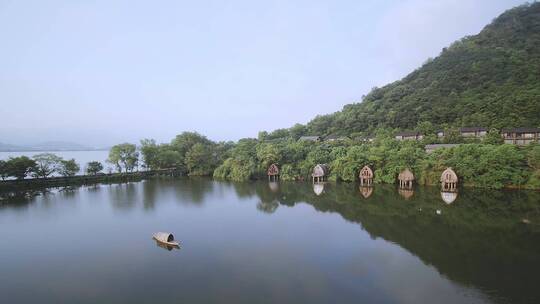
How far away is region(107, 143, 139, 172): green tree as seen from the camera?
48031 millimetres

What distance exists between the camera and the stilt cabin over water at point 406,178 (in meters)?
32.8

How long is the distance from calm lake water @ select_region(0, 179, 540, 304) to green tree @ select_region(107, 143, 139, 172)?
64.0 ft

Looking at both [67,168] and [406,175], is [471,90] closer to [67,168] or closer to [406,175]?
[406,175]

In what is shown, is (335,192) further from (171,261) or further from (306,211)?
(171,261)

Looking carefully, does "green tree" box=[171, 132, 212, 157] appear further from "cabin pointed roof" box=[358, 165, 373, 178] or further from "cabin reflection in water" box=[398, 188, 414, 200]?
"cabin reflection in water" box=[398, 188, 414, 200]

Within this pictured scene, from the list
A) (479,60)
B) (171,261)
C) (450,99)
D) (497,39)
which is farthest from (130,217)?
(497,39)

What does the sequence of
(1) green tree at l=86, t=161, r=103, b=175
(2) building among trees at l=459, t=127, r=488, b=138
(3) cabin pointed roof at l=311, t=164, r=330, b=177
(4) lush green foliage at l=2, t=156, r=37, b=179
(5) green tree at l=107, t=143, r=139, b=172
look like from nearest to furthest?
1. (4) lush green foliage at l=2, t=156, r=37, b=179
2. (3) cabin pointed roof at l=311, t=164, r=330, b=177
3. (2) building among trees at l=459, t=127, r=488, b=138
4. (1) green tree at l=86, t=161, r=103, b=175
5. (5) green tree at l=107, t=143, r=139, b=172

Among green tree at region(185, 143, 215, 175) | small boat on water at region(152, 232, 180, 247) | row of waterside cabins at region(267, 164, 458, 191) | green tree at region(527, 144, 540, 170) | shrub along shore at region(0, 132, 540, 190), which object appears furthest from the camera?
green tree at region(185, 143, 215, 175)

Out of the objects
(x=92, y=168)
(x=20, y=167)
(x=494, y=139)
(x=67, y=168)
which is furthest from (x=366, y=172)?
(x=20, y=167)

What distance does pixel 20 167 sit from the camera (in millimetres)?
36938

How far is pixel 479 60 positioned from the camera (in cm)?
6462

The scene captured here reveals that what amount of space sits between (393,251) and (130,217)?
724 inches

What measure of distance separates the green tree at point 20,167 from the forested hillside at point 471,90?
45316 millimetres

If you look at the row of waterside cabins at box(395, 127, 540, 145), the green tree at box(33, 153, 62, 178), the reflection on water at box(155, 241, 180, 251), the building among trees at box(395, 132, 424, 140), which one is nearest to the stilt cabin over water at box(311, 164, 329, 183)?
the building among trees at box(395, 132, 424, 140)
